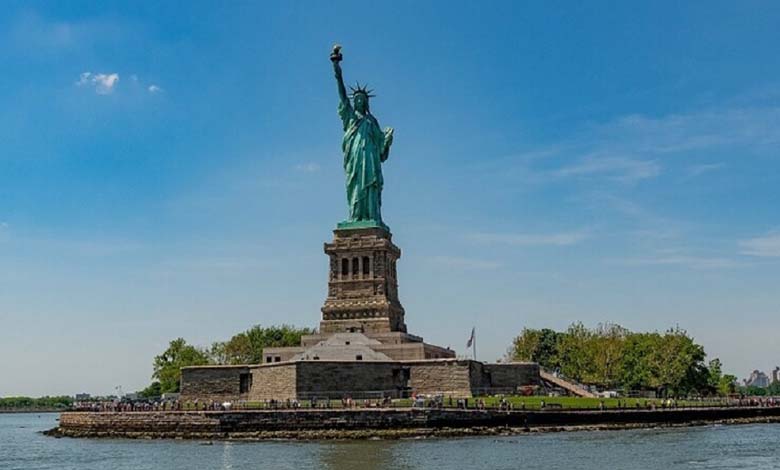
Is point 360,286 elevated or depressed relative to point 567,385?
elevated

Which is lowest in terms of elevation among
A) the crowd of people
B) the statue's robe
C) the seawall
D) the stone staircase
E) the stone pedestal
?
the seawall

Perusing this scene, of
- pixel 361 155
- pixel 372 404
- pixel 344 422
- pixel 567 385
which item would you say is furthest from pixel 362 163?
pixel 344 422

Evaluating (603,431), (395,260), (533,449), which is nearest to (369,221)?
(395,260)

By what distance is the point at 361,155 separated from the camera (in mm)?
78062

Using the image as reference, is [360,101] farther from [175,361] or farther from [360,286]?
[175,361]

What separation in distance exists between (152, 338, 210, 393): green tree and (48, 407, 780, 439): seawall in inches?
1574

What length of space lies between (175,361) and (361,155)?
3767 cm

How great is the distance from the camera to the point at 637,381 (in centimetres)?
8638

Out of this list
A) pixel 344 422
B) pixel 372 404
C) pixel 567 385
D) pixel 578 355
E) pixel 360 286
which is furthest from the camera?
pixel 578 355

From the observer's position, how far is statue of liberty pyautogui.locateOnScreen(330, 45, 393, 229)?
7712 centimetres

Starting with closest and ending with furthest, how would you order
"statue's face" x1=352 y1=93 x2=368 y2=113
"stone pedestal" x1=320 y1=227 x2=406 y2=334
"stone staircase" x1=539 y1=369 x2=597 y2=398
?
"stone staircase" x1=539 y1=369 x2=597 y2=398
"stone pedestal" x1=320 y1=227 x2=406 y2=334
"statue's face" x1=352 y1=93 x2=368 y2=113

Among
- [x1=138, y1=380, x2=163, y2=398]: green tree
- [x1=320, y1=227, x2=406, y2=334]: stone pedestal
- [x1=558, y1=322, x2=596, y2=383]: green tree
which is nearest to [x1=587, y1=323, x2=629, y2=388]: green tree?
[x1=558, y1=322, x2=596, y2=383]: green tree

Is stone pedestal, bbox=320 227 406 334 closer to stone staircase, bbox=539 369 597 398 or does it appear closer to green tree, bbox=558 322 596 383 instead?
stone staircase, bbox=539 369 597 398

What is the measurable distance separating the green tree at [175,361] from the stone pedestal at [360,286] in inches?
1235
